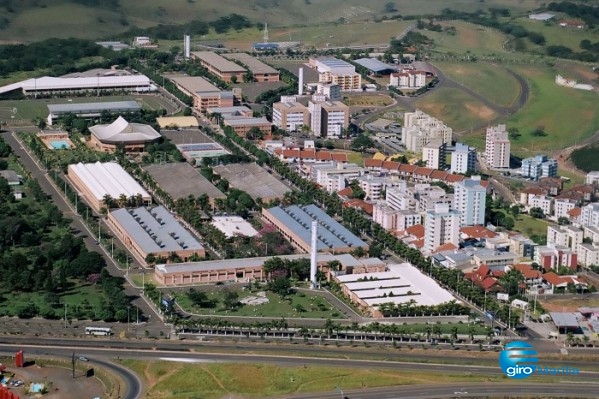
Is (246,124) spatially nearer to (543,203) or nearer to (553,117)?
(553,117)

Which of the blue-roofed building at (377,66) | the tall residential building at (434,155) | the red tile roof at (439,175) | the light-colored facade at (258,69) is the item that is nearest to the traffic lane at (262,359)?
the red tile roof at (439,175)

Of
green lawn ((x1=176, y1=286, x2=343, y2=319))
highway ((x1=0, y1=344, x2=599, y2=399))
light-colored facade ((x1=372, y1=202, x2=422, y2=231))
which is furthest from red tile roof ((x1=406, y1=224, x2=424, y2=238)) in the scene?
highway ((x1=0, y1=344, x2=599, y2=399))

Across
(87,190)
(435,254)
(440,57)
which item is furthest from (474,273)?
(440,57)

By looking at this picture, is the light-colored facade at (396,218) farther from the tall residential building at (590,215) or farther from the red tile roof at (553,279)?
the red tile roof at (553,279)

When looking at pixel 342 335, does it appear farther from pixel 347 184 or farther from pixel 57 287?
pixel 347 184

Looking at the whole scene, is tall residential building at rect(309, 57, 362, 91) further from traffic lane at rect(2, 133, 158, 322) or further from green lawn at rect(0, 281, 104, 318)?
green lawn at rect(0, 281, 104, 318)

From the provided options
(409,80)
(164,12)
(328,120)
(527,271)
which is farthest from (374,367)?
(164,12)

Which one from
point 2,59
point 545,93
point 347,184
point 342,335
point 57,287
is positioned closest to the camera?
point 342,335
